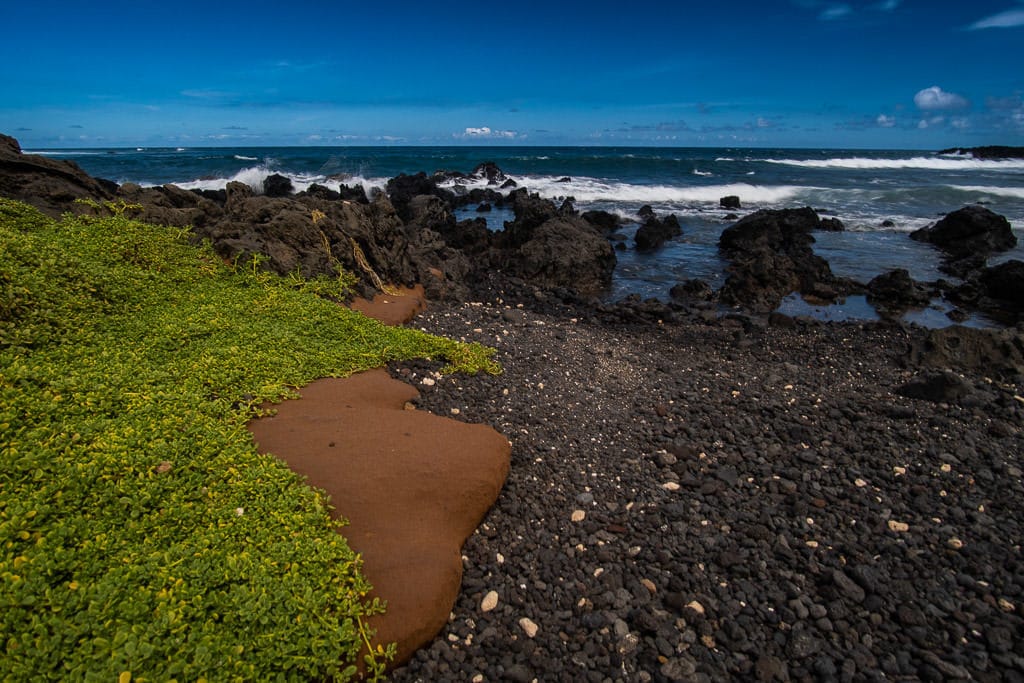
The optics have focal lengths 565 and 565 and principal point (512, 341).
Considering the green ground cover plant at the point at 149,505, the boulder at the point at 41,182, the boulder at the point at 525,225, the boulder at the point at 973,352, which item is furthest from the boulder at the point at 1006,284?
the boulder at the point at 41,182

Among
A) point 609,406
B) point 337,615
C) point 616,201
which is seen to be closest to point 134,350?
point 337,615

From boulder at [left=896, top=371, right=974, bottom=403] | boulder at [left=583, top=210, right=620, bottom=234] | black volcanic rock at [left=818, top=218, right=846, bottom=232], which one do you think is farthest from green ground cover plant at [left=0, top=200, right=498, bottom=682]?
black volcanic rock at [left=818, top=218, right=846, bottom=232]

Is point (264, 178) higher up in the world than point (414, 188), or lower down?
higher up

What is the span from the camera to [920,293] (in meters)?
16.1

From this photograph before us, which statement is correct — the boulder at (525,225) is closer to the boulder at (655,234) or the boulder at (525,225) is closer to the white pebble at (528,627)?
the boulder at (655,234)

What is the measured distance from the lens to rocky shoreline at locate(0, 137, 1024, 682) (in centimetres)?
392

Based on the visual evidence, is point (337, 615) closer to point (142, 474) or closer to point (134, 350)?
point (142, 474)

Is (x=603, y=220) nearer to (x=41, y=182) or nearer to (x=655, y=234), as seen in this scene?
(x=655, y=234)

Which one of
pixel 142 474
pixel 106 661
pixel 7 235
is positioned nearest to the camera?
pixel 106 661

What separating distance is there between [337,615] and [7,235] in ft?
21.4

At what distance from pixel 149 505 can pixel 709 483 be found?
4923mm

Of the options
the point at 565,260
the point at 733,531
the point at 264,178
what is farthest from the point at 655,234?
the point at 264,178

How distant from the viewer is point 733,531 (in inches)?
199

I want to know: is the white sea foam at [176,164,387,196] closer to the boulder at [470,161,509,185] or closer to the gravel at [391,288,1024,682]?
the boulder at [470,161,509,185]
